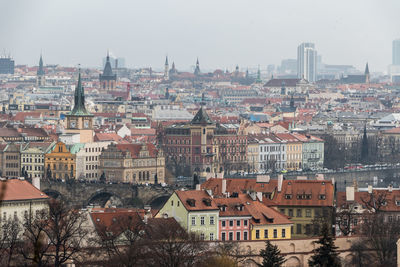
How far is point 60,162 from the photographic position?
103 m

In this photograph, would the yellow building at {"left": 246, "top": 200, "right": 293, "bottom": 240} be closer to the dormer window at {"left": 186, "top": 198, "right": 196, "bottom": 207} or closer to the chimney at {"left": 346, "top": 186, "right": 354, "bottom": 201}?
the dormer window at {"left": 186, "top": 198, "right": 196, "bottom": 207}

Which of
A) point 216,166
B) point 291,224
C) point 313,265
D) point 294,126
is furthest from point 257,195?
point 294,126

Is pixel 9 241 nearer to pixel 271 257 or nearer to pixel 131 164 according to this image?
pixel 271 257

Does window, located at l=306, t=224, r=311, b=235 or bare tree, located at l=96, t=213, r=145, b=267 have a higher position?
bare tree, located at l=96, t=213, r=145, b=267

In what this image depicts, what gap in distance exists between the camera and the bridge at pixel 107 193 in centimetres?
8325

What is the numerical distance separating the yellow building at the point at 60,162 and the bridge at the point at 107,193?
1479 cm

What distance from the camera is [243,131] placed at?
406 feet

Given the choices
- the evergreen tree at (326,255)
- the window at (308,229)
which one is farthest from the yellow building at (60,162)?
the evergreen tree at (326,255)

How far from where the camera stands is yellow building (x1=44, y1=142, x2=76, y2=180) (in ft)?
337

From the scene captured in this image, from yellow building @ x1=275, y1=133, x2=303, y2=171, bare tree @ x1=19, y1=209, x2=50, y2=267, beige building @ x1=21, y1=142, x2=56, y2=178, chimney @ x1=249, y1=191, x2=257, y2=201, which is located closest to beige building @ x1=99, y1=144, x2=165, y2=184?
beige building @ x1=21, y1=142, x2=56, y2=178

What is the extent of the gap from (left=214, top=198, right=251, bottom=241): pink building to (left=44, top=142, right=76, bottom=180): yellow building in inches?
1885

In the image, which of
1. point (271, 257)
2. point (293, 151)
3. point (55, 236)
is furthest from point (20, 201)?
point (293, 151)

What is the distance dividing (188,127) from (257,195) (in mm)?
Result: 61292

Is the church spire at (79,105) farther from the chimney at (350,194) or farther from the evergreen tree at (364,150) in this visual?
the chimney at (350,194)
